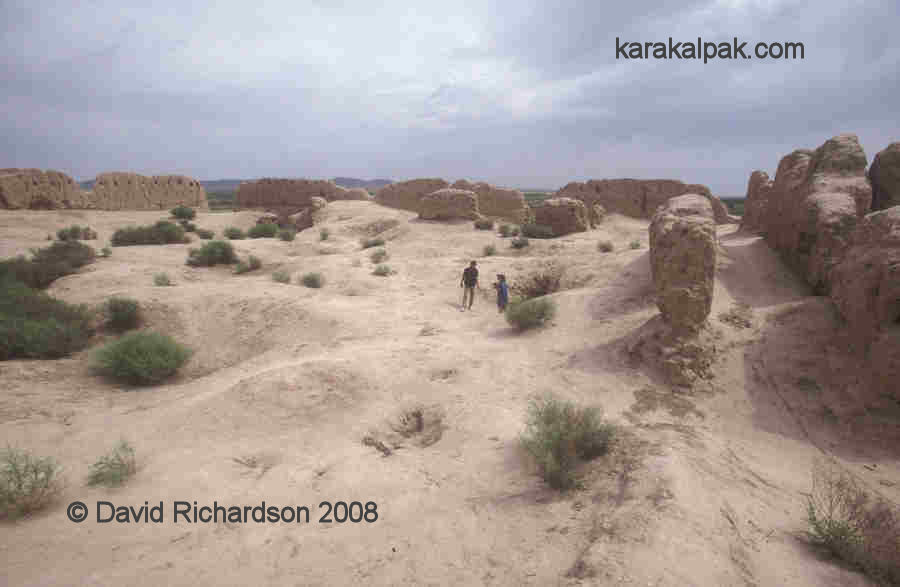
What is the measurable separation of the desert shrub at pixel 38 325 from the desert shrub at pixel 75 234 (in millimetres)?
9383

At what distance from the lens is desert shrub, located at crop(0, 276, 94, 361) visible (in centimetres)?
621

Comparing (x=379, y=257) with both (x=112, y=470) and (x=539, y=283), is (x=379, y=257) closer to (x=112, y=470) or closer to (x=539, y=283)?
(x=539, y=283)

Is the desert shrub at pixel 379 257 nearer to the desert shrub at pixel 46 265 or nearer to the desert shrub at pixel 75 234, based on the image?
the desert shrub at pixel 46 265

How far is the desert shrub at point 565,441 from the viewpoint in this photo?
3400 millimetres

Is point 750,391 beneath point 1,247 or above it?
beneath

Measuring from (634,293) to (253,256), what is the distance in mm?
11114

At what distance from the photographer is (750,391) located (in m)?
5.16

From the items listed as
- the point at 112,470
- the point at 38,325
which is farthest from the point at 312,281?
the point at 112,470

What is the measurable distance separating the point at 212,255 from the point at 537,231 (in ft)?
38.7

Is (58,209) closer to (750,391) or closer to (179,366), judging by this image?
(179,366)

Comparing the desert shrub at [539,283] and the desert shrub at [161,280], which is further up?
the desert shrub at [161,280]

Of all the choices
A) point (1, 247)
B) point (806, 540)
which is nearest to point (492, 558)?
point (806, 540)

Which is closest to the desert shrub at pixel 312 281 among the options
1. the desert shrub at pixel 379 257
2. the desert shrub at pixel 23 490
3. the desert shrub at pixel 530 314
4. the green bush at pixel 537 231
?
the desert shrub at pixel 379 257

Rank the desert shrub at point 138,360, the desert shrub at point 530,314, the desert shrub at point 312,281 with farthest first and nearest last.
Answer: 1. the desert shrub at point 312,281
2. the desert shrub at point 530,314
3. the desert shrub at point 138,360
